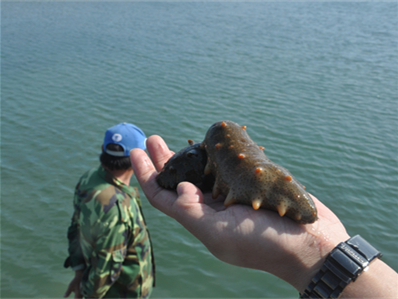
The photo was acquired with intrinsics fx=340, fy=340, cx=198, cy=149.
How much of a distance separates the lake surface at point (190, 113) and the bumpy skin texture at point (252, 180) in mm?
5244

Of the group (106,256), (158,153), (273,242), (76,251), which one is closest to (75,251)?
(76,251)

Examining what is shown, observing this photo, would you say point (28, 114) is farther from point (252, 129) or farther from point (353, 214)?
point (353, 214)

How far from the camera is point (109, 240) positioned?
5273mm

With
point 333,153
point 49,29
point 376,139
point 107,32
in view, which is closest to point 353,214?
point 333,153

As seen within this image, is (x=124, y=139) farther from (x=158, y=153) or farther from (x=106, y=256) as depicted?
(x=106, y=256)

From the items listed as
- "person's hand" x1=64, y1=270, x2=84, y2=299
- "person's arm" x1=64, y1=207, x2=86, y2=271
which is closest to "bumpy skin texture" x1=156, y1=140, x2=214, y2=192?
"person's arm" x1=64, y1=207, x2=86, y2=271

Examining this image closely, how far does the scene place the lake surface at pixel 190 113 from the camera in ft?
29.2

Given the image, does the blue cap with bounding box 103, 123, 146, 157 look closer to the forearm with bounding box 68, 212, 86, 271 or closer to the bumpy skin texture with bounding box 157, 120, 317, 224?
the forearm with bounding box 68, 212, 86, 271

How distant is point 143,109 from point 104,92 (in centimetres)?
292

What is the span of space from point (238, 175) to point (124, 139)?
118 inches

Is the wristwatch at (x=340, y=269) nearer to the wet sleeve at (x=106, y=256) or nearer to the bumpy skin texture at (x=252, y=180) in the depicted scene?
the bumpy skin texture at (x=252, y=180)

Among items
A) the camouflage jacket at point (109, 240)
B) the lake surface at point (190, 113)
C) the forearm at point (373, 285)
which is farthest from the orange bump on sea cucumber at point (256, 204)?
the lake surface at point (190, 113)

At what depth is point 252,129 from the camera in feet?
43.6

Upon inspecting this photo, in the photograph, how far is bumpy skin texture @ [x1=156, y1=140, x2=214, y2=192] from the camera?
427cm
